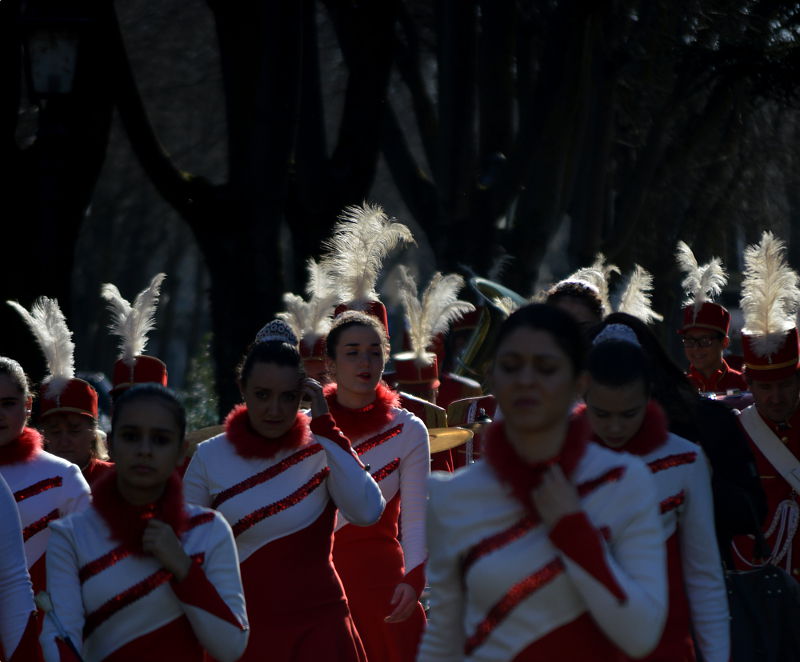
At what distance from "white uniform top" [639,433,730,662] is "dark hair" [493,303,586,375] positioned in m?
1.22

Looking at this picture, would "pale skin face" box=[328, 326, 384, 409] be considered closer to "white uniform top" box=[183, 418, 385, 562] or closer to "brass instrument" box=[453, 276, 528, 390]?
"white uniform top" box=[183, 418, 385, 562]

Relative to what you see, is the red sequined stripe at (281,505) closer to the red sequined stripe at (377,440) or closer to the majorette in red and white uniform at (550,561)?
the red sequined stripe at (377,440)

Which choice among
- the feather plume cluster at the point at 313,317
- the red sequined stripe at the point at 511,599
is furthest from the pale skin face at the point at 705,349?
the red sequined stripe at the point at 511,599

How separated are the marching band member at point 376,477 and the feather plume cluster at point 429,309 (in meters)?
2.74

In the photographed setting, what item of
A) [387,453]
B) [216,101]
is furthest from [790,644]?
[216,101]

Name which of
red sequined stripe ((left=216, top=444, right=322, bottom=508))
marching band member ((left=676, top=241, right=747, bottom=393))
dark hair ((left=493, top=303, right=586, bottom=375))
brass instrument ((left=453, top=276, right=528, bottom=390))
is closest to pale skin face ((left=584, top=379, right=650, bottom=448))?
dark hair ((left=493, top=303, right=586, bottom=375))

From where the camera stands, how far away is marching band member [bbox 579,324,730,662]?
17.3 feet

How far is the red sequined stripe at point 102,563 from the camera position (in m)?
4.82

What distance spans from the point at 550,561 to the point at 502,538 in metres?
0.14

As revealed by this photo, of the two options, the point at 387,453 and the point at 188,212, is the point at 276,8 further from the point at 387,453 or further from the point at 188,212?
the point at 387,453

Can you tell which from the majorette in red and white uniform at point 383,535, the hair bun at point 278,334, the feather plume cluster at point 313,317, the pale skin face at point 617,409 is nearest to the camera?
the pale skin face at point 617,409

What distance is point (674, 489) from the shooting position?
5355 mm

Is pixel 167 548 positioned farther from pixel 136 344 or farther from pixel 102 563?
pixel 136 344

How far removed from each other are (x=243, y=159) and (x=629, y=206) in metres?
9.54
